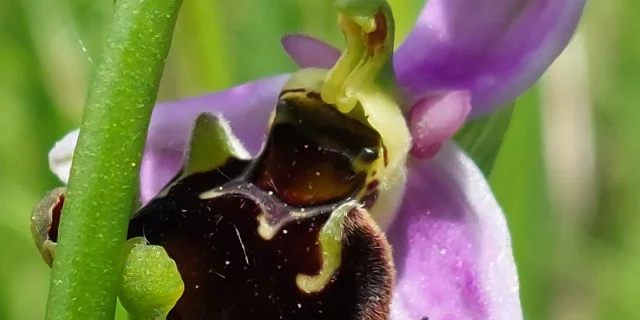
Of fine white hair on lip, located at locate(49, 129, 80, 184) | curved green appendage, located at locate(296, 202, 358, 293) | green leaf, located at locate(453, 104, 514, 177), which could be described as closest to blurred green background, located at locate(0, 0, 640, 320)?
fine white hair on lip, located at locate(49, 129, 80, 184)

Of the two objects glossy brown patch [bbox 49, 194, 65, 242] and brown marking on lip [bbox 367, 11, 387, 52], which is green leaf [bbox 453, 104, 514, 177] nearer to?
brown marking on lip [bbox 367, 11, 387, 52]

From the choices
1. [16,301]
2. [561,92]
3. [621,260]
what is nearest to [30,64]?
[16,301]

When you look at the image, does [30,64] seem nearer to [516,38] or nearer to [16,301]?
[16,301]

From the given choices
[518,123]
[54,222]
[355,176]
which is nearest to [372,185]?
[355,176]

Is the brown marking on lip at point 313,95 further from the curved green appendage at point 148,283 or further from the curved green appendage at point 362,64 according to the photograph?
the curved green appendage at point 148,283

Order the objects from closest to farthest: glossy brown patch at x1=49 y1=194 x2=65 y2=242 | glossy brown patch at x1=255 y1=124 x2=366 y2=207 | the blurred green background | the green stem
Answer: the green stem
glossy brown patch at x1=49 y1=194 x2=65 y2=242
glossy brown patch at x1=255 y1=124 x2=366 y2=207
the blurred green background

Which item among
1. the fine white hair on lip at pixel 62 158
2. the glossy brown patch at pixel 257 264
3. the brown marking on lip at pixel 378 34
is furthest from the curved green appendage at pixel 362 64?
the fine white hair on lip at pixel 62 158
